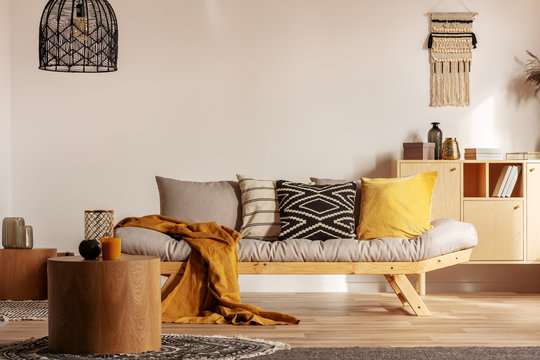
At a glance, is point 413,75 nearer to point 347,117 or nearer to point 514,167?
point 347,117

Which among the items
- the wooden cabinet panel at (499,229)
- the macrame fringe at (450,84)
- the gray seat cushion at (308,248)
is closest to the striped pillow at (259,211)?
the gray seat cushion at (308,248)

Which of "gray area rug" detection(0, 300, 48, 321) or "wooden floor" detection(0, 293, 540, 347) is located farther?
"gray area rug" detection(0, 300, 48, 321)

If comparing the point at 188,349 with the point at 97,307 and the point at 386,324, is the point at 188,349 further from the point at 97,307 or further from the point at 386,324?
the point at 386,324

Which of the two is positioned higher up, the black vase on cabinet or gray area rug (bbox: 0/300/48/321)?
the black vase on cabinet

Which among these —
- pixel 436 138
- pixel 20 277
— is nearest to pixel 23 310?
pixel 20 277

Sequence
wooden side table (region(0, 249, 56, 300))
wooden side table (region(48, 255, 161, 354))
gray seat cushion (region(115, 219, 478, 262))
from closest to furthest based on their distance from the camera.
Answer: wooden side table (region(48, 255, 161, 354))
gray seat cushion (region(115, 219, 478, 262))
wooden side table (region(0, 249, 56, 300))

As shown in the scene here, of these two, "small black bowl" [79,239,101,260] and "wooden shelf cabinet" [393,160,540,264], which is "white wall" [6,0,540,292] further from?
"small black bowl" [79,239,101,260]

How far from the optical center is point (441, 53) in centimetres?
571

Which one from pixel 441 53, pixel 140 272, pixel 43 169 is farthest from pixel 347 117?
pixel 140 272

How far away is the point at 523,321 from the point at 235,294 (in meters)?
1.69

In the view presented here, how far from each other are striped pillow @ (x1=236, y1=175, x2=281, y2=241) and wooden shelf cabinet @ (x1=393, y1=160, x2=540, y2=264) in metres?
1.08

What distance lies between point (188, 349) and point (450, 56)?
3.51 metres

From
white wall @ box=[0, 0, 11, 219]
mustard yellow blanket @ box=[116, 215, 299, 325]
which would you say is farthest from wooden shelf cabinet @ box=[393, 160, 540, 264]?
white wall @ box=[0, 0, 11, 219]

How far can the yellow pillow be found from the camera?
4.63 metres
